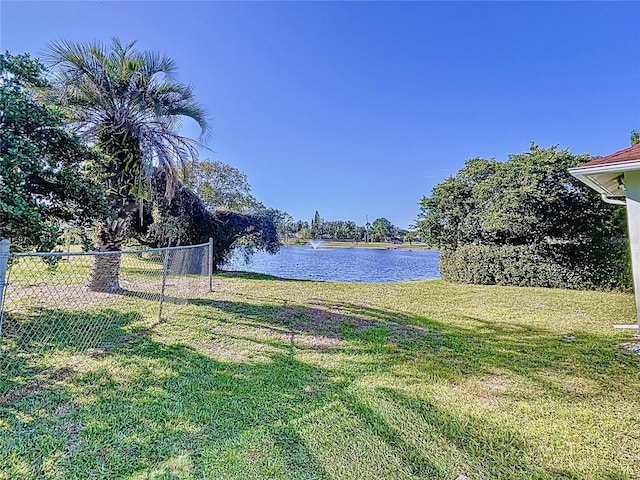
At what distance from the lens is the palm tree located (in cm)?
607

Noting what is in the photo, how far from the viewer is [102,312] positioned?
5.31 meters

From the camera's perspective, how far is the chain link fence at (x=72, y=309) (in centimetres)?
336

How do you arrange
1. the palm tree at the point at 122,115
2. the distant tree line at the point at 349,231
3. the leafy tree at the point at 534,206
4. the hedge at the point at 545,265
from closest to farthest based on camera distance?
the palm tree at the point at 122,115
the hedge at the point at 545,265
the leafy tree at the point at 534,206
the distant tree line at the point at 349,231

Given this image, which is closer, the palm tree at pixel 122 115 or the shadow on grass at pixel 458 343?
the shadow on grass at pixel 458 343

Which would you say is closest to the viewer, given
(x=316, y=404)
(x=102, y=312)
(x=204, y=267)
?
(x=316, y=404)

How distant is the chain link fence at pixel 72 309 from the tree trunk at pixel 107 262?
0.02 m

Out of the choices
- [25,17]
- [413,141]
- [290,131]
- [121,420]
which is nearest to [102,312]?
[121,420]

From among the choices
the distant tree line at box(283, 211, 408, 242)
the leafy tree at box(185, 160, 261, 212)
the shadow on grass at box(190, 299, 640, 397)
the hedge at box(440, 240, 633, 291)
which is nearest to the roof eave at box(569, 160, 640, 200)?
the shadow on grass at box(190, 299, 640, 397)

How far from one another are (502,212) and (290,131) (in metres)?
10.9

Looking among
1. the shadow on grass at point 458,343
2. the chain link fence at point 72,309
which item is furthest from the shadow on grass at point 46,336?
the shadow on grass at point 458,343

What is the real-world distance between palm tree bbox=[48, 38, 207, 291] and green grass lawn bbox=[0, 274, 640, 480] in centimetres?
331

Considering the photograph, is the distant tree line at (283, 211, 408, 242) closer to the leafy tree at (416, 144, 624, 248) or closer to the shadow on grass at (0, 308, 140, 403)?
the leafy tree at (416, 144, 624, 248)

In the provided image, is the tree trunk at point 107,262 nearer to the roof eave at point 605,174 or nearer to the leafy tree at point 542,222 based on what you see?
the roof eave at point 605,174

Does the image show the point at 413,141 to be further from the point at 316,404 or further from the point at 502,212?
the point at 316,404
